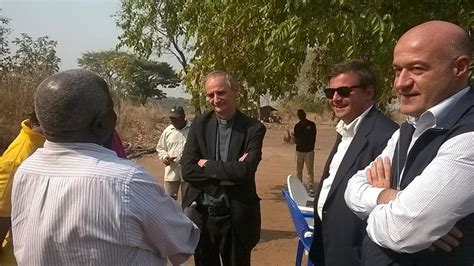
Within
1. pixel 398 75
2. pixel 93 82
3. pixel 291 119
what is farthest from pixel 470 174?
pixel 291 119

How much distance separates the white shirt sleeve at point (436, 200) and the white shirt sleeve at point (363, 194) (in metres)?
0.27

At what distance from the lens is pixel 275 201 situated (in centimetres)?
1023

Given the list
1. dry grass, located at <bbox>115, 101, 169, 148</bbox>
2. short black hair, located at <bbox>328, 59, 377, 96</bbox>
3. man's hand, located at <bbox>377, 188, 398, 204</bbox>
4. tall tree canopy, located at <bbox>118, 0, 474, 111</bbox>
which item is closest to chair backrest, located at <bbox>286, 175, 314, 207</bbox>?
tall tree canopy, located at <bbox>118, 0, 474, 111</bbox>

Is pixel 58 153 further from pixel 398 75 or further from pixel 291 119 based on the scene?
pixel 291 119

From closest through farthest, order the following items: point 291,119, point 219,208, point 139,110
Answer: point 219,208 → point 139,110 → point 291,119

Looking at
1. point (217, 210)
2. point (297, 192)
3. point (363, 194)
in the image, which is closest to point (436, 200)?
point (363, 194)

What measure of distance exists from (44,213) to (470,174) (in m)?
1.32

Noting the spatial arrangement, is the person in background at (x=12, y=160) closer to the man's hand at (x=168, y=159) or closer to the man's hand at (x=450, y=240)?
the man's hand at (x=450, y=240)

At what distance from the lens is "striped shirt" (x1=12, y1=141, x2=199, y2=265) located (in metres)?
1.79

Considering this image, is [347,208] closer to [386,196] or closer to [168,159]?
[386,196]

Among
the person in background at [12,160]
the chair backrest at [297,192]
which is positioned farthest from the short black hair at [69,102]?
the chair backrest at [297,192]

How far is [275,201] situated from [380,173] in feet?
26.7

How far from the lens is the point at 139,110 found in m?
26.2

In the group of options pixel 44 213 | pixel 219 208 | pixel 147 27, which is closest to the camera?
pixel 44 213
